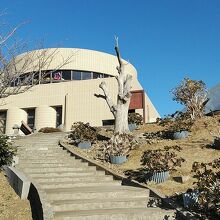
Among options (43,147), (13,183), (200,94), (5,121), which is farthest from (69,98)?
(13,183)

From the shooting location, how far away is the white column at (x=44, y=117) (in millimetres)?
42344

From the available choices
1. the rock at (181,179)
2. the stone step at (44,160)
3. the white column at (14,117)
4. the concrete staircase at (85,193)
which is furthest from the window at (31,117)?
the rock at (181,179)

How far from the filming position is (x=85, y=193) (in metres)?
9.74

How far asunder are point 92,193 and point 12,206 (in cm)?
200

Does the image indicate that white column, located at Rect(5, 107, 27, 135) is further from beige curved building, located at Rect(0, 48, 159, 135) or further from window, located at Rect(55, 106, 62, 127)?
window, located at Rect(55, 106, 62, 127)

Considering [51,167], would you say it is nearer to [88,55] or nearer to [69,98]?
[69,98]

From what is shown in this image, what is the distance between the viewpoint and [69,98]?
41938 mm

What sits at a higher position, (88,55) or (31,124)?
(88,55)

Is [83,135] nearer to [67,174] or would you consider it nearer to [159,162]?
[67,174]

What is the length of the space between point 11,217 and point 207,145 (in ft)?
31.2

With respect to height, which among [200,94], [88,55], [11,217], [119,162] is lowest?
[11,217]

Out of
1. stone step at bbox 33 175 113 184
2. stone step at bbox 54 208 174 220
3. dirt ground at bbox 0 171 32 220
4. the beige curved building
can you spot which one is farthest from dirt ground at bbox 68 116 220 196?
the beige curved building

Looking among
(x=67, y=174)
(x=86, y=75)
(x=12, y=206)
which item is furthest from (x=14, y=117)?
(x=12, y=206)

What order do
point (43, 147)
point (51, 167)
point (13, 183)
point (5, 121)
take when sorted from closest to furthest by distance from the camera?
point (13, 183) → point (51, 167) → point (43, 147) → point (5, 121)
